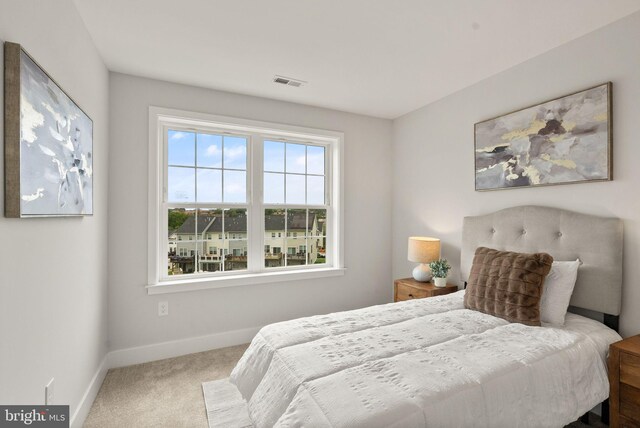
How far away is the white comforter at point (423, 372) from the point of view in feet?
4.00

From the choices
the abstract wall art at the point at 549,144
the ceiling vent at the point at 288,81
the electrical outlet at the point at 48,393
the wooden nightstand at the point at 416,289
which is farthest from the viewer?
the wooden nightstand at the point at 416,289

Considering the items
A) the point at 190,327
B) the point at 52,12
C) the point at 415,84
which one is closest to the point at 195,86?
the point at 52,12

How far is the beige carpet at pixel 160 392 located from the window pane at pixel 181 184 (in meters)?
1.48

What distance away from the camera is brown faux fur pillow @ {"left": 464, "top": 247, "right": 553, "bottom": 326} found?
6.48 ft

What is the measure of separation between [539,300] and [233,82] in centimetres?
295

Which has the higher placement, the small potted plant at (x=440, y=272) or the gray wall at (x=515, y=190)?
the gray wall at (x=515, y=190)

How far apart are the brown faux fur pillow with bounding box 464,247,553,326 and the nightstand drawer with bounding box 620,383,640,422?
46 centimetres

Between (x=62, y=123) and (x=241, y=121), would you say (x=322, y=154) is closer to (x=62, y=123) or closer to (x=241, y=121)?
(x=241, y=121)

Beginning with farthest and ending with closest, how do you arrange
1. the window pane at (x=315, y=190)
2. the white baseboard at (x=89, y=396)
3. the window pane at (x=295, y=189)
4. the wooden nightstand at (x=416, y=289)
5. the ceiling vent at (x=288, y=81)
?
1. the window pane at (x=315, y=190)
2. the window pane at (x=295, y=189)
3. the wooden nightstand at (x=416, y=289)
4. the ceiling vent at (x=288, y=81)
5. the white baseboard at (x=89, y=396)

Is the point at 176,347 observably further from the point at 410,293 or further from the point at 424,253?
the point at 424,253

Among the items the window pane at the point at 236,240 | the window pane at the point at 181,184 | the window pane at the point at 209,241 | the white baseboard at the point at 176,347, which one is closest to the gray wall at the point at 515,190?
the window pane at the point at 236,240

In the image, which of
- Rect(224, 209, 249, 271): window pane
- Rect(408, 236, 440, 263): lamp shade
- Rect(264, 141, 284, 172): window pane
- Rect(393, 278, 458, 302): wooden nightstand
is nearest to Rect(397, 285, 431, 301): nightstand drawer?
Rect(393, 278, 458, 302): wooden nightstand

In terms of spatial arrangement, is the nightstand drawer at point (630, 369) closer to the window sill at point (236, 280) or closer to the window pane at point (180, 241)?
the window sill at point (236, 280)

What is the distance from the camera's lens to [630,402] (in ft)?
5.32
